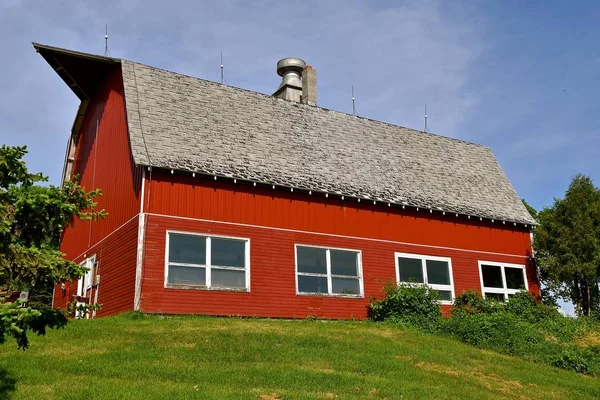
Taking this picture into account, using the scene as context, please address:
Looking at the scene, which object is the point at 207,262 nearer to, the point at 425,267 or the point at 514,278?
the point at 425,267

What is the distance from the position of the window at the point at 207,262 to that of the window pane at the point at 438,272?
7883mm

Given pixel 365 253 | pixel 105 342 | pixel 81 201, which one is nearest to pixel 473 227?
pixel 365 253

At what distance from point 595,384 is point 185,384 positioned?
11.2m

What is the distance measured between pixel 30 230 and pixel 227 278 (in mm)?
12135

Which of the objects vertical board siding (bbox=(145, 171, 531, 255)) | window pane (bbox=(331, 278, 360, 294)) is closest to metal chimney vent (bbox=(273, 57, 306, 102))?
vertical board siding (bbox=(145, 171, 531, 255))

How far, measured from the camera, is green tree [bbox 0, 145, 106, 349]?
30.0 feet

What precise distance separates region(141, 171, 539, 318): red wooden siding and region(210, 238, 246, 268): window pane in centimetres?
30

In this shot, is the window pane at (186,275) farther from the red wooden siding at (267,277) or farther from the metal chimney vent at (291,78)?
the metal chimney vent at (291,78)

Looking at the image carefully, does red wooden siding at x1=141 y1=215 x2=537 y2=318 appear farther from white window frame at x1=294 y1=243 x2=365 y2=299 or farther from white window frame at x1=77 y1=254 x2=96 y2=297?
white window frame at x1=77 y1=254 x2=96 y2=297

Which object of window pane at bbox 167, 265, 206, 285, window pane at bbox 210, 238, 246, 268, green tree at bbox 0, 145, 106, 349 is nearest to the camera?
green tree at bbox 0, 145, 106, 349

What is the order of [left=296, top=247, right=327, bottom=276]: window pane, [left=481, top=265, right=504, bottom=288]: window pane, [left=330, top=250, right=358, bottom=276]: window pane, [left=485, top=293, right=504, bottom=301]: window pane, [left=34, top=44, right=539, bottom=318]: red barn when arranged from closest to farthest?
Result: [left=34, top=44, right=539, bottom=318]: red barn < [left=296, top=247, right=327, bottom=276]: window pane < [left=330, top=250, right=358, bottom=276]: window pane < [left=485, top=293, right=504, bottom=301]: window pane < [left=481, top=265, right=504, bottom=288]: window pane

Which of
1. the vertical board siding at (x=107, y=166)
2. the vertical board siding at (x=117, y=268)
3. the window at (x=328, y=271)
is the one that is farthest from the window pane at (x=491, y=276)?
the vertical board siding at (x=107, y=166)

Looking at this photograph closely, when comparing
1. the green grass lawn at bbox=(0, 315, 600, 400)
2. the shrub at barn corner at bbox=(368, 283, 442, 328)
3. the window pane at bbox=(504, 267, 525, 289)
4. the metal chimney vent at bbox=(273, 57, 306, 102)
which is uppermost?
the metal chimney vent at bbox=(273, 57, 306, 102)

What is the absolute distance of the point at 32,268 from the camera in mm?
9258
